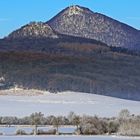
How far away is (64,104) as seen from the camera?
5900 cm

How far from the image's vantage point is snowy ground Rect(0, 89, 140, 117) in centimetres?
5016

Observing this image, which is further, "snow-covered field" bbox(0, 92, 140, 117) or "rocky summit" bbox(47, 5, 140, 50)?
"rocky summit" bbox(47, 5, 140, 50)

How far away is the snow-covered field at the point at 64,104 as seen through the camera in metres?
50.2

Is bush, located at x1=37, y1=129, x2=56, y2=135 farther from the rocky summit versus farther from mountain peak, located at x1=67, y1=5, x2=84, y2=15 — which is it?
mountain peak, located at x1=67, y1=5, x2=84, y2=15

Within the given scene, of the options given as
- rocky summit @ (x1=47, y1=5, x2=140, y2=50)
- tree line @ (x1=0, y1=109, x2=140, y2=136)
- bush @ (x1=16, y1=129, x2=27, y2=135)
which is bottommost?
bush @ (x1=16, y1=129, x2=27, y2=135)

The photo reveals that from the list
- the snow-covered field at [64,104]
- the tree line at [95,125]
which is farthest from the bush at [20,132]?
the snow-covered field at [64,104]

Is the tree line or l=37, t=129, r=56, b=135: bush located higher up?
the tree line

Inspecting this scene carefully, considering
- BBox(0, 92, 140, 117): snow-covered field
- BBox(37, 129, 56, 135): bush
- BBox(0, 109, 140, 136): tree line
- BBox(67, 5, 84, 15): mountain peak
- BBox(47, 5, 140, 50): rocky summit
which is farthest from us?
BBox(67, 5, 84, 15): mountain peak

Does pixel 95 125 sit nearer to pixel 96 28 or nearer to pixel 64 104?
pixel 64 104

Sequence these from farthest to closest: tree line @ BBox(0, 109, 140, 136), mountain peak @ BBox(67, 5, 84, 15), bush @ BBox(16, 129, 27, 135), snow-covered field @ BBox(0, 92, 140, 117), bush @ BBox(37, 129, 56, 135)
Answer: mountain peak @ BBox(67, 5, 84, 15)
snow-covered field @ BBox(0, 92, 140, 117)
tree line @ BBox(0, 109, 140, 136)
bush @ BBox(37, 129, 56, 135)
bush @ BBox(16, 129, 27, 135)

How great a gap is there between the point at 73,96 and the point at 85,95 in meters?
1.20

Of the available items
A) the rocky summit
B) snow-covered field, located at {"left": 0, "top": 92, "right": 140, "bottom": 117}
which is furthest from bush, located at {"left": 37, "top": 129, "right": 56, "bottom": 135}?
the rocky summit

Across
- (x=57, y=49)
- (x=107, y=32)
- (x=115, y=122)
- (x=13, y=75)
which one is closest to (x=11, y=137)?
(x=115, y=122)

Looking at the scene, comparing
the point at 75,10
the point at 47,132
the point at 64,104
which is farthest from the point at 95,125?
the point at 75,10
